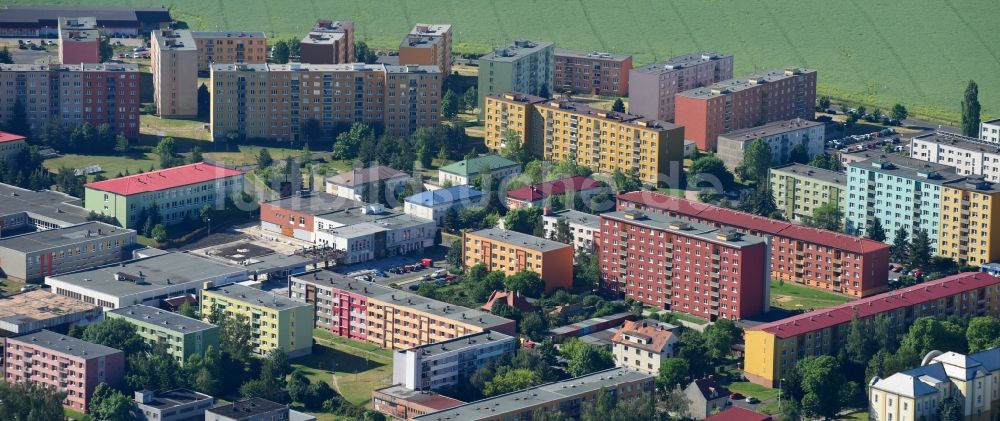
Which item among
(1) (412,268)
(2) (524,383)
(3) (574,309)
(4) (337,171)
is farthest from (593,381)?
(4) (337,171)

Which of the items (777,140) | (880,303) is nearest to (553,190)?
(777,140)

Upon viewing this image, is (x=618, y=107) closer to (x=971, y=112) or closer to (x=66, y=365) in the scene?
(x=971, y=112)

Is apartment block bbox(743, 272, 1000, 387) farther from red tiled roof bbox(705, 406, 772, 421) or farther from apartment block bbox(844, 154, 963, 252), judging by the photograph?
apartment block bbox(844, 154, 963, 252)

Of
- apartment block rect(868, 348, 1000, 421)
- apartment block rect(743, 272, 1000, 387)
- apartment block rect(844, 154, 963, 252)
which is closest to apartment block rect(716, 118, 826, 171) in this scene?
apartment block rect(844, 154, 963, 252)

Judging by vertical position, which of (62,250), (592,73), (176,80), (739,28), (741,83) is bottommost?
(62,250)

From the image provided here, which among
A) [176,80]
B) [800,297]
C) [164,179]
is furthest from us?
[176,80]

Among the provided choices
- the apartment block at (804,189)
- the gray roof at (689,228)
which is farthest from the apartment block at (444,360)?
the apartment block at (804,189)
